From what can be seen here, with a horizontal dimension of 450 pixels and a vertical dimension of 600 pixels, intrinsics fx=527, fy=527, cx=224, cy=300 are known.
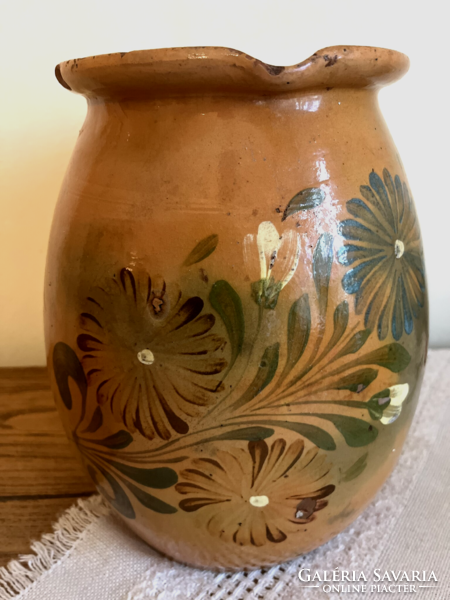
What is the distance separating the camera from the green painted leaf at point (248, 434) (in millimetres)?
423

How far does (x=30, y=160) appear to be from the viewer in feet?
2.87

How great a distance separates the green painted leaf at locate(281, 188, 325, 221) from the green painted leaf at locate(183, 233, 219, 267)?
0.18 ft

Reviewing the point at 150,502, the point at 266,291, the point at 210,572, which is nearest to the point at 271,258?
the point at 266,291

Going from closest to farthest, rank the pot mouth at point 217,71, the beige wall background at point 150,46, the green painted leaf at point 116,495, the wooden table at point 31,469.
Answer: the pot mouth at point 217,71, the green painted leaf at point 116,495, the wooden table at point 31,469, the beige wall background at point 150,46

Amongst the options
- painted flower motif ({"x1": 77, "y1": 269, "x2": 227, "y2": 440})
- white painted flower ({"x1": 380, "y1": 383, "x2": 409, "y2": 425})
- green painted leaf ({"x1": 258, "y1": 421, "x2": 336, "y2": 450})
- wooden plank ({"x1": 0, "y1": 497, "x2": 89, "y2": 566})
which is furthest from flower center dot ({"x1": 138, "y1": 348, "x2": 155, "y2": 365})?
wooden plank ({"x1": 0, "y1": 497, "x2": 89, "y2": 566})

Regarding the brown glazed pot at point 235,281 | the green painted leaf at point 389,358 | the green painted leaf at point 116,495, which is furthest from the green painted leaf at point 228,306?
the green painted leaf at point 116,495

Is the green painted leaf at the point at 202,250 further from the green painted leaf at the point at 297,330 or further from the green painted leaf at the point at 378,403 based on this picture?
the green painted leaf at the point at 378,403

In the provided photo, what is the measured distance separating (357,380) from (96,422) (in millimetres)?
229

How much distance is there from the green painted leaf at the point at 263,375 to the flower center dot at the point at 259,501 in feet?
0.31

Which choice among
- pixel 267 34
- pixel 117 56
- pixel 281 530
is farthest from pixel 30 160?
pixel 281 530

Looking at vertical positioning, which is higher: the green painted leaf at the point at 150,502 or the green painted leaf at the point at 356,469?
the green painted leaf at the point at 356,469

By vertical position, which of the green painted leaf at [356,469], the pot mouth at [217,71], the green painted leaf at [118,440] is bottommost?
the green painted leaf at [356,469]

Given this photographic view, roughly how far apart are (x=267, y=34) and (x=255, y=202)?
0.53 metres

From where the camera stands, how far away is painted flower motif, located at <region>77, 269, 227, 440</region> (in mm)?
403
